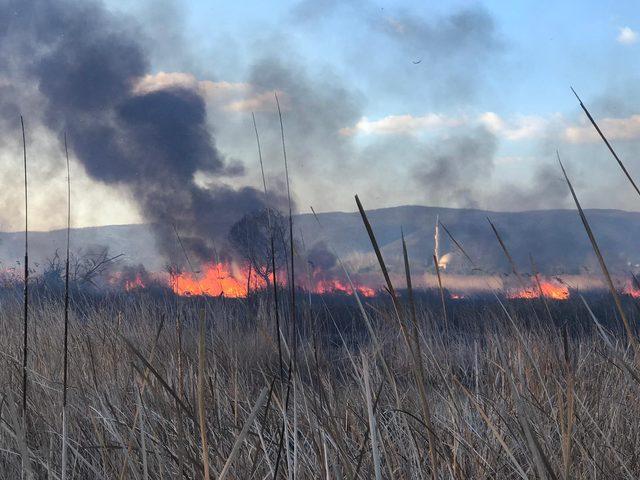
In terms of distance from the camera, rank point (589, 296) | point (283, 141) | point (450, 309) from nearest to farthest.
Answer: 1. point (283, 141)
2. point (450, 309)
3. point (589, 296)

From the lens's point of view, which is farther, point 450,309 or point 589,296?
point 589,296

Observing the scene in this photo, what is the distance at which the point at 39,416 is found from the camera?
2.23 metres

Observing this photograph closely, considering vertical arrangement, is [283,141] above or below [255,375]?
above

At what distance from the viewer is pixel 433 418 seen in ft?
5.84

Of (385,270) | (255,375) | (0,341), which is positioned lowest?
(255,375)

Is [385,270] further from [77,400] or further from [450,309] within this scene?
[450,309]

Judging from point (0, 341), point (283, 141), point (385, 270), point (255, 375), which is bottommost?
point (255, 375)

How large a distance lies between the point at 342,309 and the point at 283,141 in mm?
9593

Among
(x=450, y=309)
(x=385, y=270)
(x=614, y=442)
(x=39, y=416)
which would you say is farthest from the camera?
(x=450, y=309)

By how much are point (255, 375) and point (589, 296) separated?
10742 millimetres

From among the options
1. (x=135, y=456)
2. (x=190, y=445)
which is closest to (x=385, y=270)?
(x=190, y=445)

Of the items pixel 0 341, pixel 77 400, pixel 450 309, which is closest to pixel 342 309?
pixel 450 309

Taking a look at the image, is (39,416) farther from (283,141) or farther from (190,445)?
(283,141)

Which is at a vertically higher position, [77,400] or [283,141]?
[283,141]
